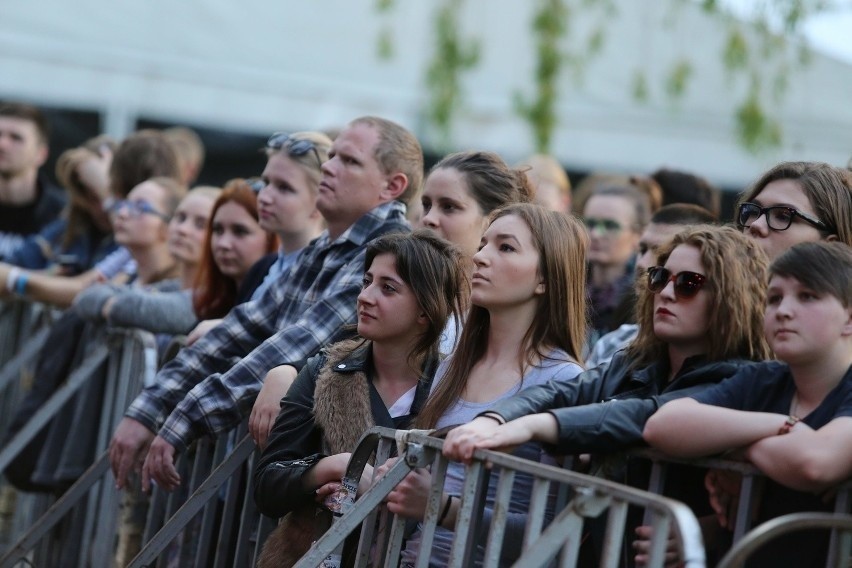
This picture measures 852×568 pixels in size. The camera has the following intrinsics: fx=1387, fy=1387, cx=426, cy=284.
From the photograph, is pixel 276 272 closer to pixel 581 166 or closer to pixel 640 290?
pixel 640 290

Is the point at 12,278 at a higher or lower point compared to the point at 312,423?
lower

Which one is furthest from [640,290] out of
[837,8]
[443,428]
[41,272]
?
[837,8]

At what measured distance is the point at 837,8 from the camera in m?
10.9

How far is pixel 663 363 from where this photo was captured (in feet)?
12.0

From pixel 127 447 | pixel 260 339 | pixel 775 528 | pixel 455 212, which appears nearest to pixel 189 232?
pixel 260 339

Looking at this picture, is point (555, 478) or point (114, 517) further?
point (114, 517)

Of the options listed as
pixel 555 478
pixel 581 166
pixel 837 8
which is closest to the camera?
pixel 555 478

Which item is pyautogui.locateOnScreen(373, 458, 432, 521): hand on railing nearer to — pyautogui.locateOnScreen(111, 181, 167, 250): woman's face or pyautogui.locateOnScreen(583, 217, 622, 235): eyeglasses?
pyautogui.locateOnScreen(583, 217, 622, 235): eyeglasses

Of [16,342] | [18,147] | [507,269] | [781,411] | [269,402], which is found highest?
[507,269]

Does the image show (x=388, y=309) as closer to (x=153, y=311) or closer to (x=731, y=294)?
(x=731, y=294)

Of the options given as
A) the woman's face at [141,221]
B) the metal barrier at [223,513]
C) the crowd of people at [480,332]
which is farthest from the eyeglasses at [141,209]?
the metal barrier at [223,513]

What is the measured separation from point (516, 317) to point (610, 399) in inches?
23.0

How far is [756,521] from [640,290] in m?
1.20

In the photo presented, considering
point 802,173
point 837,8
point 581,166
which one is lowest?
point 581,166
